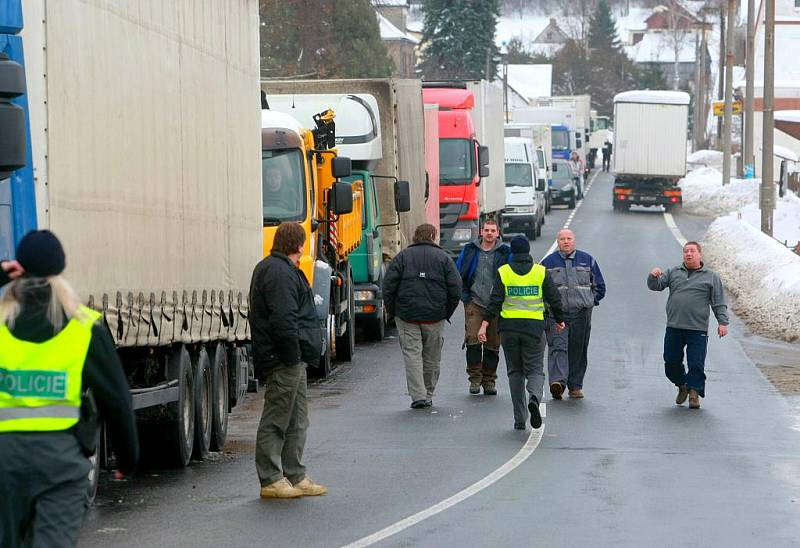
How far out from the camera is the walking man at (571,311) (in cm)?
1641

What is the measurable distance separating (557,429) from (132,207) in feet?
17.9

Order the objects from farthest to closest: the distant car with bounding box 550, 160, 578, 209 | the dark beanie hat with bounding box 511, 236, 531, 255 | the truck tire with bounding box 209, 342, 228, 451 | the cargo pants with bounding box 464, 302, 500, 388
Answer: the distant car with bounding box 550, 160, 578, 209 < the cargo pants with bounding box 464, 302, 500, 388 < the dark beanie hat with bounding box 511, 236, 531, 255 < the truck tire with bounding box 209, 342, 228, 451

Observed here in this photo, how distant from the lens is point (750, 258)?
32625mm

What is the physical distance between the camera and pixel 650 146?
188ft

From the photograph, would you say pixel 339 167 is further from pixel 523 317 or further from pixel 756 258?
pixel 756 258

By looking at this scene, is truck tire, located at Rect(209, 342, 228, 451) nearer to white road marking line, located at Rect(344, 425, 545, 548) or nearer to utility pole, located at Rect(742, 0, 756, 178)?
white road marking line, located at Rect(344, 425, 545, 548)

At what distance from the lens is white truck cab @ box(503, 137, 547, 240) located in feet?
147

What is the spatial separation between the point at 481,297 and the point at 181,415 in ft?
18.8

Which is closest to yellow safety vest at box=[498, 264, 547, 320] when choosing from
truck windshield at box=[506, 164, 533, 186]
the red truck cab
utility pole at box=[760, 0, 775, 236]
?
the red truck cab

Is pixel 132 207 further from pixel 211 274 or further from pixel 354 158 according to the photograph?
pixel 354 158

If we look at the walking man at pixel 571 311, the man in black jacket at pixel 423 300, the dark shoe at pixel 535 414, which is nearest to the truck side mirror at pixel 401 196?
the walking man at pixel 571 311

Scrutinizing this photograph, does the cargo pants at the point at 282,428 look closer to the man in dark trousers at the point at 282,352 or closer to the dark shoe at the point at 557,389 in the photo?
the man in dark trousers at the point at 282,352

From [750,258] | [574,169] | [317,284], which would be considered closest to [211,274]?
[317,284]

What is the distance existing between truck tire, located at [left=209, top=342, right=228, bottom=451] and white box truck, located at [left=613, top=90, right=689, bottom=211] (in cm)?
4501
